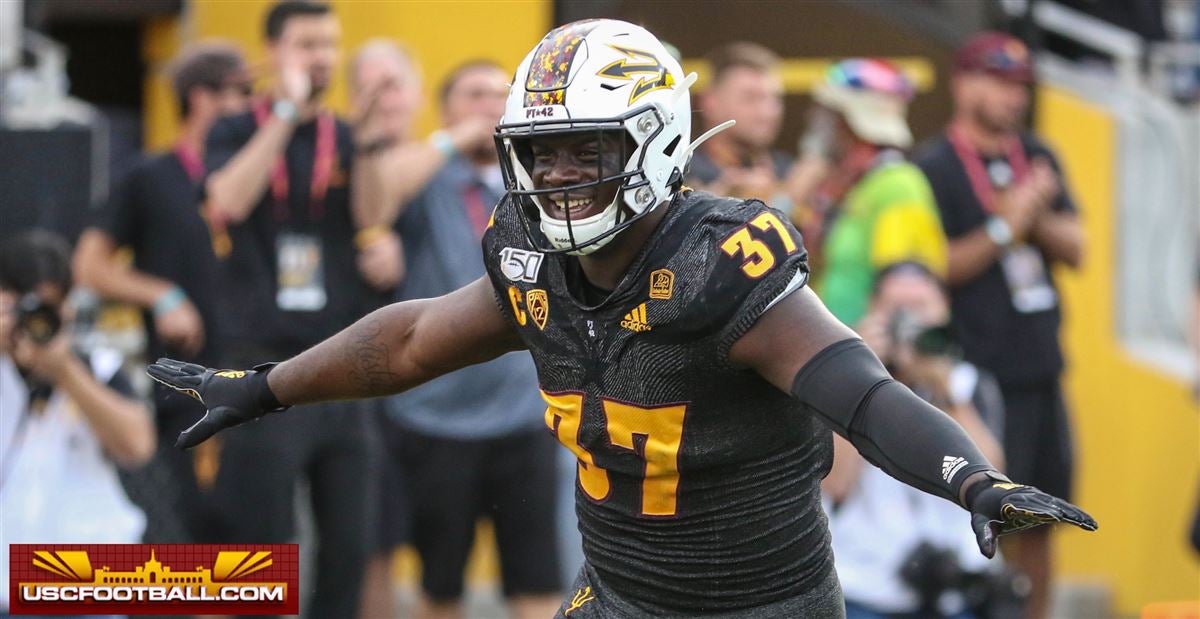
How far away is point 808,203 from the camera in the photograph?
735cm

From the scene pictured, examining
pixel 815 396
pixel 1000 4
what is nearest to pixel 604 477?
pixel 815 396

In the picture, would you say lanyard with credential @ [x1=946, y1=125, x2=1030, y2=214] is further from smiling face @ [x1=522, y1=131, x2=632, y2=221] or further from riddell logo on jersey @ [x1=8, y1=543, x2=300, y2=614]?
smiling face @ [x1=522, y1=131, x2=632, y2=221]

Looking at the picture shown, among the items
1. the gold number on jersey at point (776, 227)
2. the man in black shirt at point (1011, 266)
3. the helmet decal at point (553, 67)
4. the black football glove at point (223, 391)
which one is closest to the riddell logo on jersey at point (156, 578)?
the black football glove at point (223, 391)

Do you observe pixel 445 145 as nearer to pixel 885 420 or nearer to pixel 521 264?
pixel 521 264

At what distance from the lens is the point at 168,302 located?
6824 mm

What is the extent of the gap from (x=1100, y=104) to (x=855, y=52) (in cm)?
123

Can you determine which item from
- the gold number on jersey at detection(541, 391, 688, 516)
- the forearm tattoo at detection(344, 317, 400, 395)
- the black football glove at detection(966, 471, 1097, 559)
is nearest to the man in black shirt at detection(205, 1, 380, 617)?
the forearm tattoo at detection(344, 317, 400, 395)

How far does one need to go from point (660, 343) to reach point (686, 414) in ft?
0.49

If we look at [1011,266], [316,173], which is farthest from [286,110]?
[1011,266]

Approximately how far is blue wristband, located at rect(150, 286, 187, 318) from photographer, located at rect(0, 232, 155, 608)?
0.97 meters

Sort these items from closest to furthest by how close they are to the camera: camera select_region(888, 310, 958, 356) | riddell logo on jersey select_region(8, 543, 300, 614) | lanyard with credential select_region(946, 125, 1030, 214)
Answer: riddell logo on jersey select_region(8, 543, 300, 614)
camera select_region(888, 310, 958, 356)
lanyard with credential select_region(946, 125, 1030, 214)

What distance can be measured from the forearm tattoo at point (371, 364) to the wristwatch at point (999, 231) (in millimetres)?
3626

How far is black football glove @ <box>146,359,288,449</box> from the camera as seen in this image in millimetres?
4184

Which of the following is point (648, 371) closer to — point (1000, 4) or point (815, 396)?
point (815, 396)
